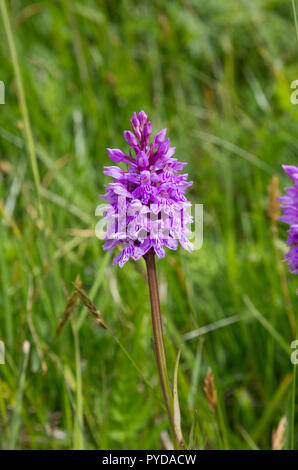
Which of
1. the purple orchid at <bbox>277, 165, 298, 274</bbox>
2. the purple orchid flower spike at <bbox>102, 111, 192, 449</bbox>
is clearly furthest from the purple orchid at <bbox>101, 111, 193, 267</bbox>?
the purple orchid at <bbox>277, 165, 298, 274</bbox>

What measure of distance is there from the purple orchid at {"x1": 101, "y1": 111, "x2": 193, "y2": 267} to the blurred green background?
0.46 m

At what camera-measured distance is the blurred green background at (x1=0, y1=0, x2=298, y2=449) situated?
6.82ft

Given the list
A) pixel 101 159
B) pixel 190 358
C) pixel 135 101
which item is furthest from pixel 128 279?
pixel 135 101

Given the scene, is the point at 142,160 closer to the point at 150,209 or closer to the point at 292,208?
the point at 150,209

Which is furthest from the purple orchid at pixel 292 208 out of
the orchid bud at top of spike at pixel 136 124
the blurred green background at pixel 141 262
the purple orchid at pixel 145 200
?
the blurred green background at pixel 141 262

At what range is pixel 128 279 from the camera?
2564 millimetres

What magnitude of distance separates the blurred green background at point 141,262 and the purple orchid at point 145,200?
463 millimetres

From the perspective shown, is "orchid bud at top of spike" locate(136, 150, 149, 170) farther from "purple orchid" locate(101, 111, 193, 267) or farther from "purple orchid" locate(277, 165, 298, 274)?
"purple orchid" locate(277, 165, 298, 274)

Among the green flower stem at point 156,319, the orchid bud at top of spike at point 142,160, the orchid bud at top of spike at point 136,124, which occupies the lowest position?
the green flower stem at point 156,319

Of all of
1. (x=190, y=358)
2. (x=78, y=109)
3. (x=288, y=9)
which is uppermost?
(x=288, y=9)

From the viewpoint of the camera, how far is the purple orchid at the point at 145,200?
129 cm

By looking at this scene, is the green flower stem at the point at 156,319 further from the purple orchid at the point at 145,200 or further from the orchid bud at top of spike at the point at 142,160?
the orchid bud at top of spike at the point at 142,160

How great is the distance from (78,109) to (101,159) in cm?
57
